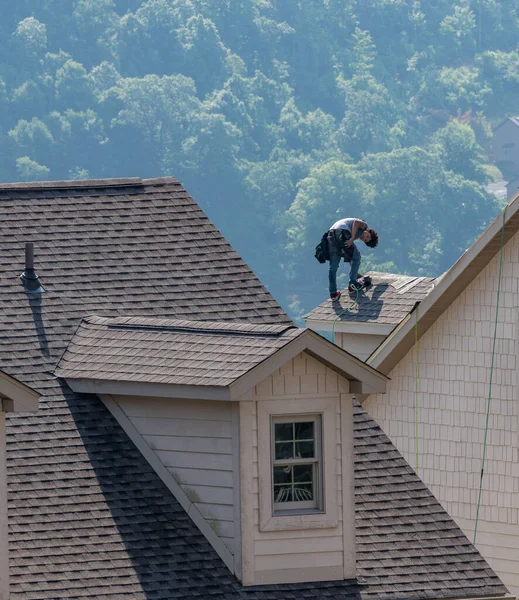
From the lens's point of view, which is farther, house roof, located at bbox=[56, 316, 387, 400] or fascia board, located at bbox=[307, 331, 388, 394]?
fascia board, located at bbox=[307, 331, 388, 394]

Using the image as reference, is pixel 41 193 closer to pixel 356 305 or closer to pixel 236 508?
pixel 236 508

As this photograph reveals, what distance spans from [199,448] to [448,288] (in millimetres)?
6915

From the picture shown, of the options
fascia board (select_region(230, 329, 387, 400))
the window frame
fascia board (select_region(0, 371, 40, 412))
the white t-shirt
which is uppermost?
the white t-shirt

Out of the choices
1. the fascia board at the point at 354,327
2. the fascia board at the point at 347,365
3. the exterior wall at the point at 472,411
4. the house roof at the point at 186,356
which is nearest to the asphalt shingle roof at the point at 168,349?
the house roof at the point at 186,356

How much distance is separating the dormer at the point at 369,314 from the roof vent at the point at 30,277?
8117mm

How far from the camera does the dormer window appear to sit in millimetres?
11555

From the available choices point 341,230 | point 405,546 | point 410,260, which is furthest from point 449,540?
point 410,260

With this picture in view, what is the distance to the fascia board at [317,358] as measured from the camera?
36.8 ft

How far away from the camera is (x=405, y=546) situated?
39.7 feet

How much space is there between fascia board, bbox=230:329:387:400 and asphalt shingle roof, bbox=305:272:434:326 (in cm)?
854

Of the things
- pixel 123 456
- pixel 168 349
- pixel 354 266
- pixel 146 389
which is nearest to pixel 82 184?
pixel 168 349

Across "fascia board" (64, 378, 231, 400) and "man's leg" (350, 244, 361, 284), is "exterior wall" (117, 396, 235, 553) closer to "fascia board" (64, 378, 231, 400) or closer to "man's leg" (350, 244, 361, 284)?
"fascia board" (64, 378, 231, 400)

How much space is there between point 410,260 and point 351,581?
181 metres

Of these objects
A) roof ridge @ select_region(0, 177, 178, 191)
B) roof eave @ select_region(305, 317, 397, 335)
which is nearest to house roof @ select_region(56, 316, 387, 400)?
roof ridge @ select_region(0, 177, 178, 191)
